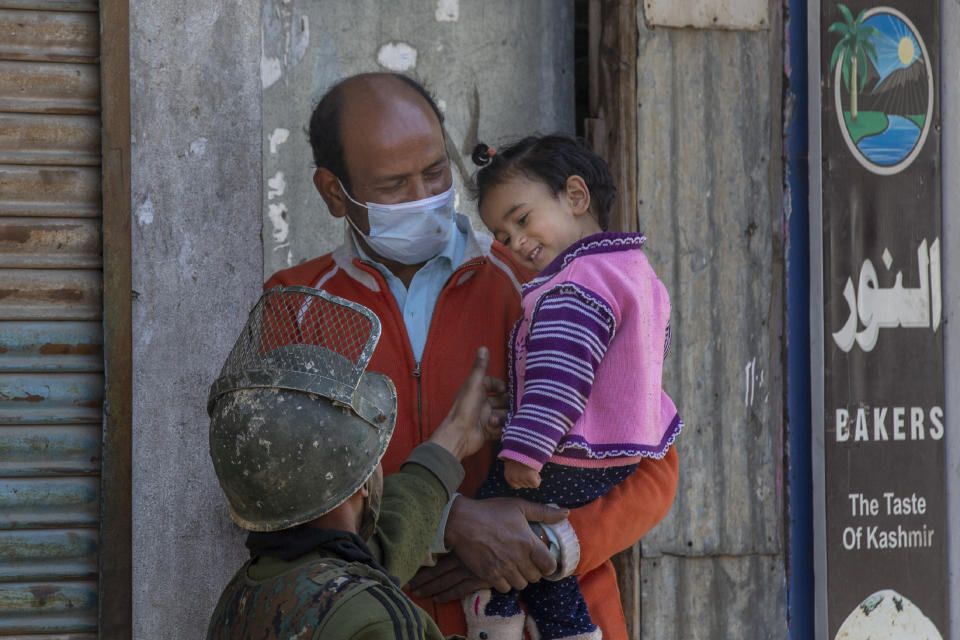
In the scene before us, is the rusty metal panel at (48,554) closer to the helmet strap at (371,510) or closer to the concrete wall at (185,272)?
the concrete wall at (185,272)

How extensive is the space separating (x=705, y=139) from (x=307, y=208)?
145cm

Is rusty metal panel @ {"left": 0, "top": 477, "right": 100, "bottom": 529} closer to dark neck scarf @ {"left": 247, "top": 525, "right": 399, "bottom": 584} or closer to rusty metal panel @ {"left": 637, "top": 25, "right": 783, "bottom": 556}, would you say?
dark neck scarf @ {"left": 247, "top": 525, "right": 399, "bottom": 584}

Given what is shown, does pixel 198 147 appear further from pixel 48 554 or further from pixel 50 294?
pixel 48 554

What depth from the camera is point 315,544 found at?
6.23 ft

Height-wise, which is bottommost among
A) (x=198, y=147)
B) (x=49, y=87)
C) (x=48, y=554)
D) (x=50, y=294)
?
(x=48, y=554)

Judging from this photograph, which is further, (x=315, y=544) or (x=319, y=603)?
(x=315, y=544)

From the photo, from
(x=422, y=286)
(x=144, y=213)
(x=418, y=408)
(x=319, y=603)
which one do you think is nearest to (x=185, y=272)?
(x=144, y=213)

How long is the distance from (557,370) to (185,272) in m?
1.48

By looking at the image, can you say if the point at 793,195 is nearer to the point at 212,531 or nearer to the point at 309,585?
the point at 212,531

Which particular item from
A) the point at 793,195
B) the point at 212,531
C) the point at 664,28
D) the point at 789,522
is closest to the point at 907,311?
the point at 793,195

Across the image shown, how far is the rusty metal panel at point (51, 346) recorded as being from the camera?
10.6 feet

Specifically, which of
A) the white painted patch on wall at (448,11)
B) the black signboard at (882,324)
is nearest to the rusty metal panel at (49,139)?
the white painted patch on wall at (448,11)

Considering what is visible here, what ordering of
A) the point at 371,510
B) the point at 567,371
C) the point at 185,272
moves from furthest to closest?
the point at 185,272 < the point at 567,371 < the point at 371,510

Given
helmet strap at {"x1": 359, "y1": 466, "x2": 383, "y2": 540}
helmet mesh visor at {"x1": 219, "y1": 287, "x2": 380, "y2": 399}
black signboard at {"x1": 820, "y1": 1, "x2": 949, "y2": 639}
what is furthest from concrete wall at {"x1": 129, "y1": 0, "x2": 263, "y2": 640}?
black signboard at {"x1": 820, "y1": 1, "x2": 949, "y2": 639}
